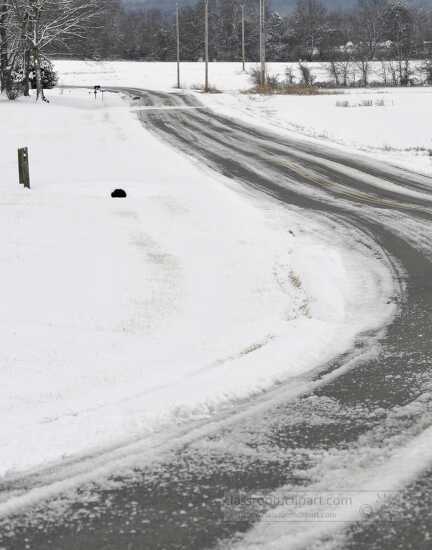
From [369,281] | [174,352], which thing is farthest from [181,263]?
[174,352]

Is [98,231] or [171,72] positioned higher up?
[171,72]

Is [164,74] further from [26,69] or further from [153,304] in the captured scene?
[153,304]

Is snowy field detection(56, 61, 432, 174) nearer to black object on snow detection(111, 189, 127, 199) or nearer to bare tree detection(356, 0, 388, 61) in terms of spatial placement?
black object on snow detection(111, 189, 127, 199)

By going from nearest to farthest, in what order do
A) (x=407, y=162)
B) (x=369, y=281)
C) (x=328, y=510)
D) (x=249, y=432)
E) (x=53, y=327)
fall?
(x=328, y=510) → (x=249, y=432) → (x=53, y=327) → (x=369, y=281) → (x=407, y=162)

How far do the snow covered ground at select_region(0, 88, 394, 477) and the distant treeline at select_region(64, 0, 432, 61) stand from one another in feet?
246

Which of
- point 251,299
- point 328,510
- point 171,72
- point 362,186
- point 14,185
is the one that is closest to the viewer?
point 328,510

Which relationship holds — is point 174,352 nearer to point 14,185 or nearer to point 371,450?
point 371,450

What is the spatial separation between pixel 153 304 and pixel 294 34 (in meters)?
102

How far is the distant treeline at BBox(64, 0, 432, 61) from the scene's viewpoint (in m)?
88.2

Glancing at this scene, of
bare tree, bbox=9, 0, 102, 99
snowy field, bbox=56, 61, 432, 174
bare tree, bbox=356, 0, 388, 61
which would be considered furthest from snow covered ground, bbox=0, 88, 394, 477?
bare tree, bbox=356, 0, 388, 61

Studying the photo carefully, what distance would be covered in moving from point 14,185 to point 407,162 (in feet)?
36.8

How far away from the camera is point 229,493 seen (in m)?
3.51

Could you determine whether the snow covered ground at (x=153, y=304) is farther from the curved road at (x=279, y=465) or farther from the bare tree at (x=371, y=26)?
the bare tree at (x=371, y=26)

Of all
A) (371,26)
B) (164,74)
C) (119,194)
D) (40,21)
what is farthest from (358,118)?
(371,26)
